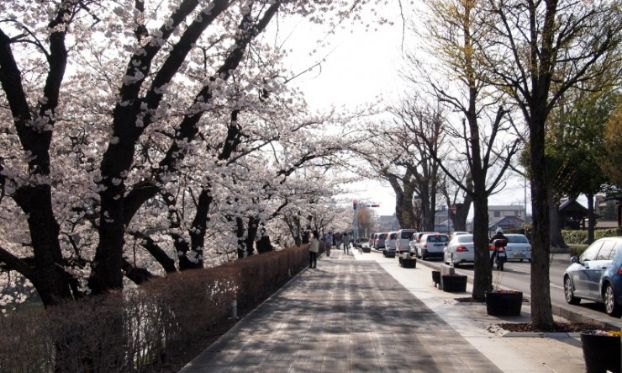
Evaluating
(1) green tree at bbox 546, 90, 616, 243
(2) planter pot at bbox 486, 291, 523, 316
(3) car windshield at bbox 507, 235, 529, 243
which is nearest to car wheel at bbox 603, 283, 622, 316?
(2) planter pot at bbox 486, 291, 523, 316

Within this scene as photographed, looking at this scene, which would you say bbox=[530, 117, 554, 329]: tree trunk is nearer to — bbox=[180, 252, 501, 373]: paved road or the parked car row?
bbox=[180, 252, 501, 373]: paved road

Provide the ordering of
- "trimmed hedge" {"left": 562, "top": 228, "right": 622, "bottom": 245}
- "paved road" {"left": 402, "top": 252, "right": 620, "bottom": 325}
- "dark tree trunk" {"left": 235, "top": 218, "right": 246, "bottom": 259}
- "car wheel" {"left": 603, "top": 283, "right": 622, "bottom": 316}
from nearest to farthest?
"car wheel" {"left": 603, "top": 283, "right": 622, "bottom": 316}, "paved road" {"left": 402, "top": 252, "right": 620, "bottom": 325}, "dark tree trunk" {"left": 235, "top": 218, "right": 246, "bottom": 259}, "trimmed hedge" {"left": 562, "top": 228, "right": 622, "bottom": 245}

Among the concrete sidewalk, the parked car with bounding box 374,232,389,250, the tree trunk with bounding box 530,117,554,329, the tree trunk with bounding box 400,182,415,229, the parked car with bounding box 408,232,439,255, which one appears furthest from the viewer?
the tree trunk with bounding box 400,182,415,229

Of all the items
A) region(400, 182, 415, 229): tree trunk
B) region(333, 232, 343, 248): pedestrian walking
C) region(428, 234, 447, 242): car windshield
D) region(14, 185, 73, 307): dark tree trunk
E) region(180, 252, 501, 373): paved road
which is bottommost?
region(180, 252, 501, 373): paved road

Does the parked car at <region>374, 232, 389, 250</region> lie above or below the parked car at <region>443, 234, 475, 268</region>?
above

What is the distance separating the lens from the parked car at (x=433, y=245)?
33250mm

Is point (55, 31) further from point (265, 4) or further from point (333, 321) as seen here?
point (333, 321)

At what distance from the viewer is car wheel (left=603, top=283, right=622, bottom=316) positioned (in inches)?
452

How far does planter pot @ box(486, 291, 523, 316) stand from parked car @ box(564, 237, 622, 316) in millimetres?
1592

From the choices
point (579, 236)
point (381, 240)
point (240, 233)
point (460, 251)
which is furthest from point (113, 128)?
point (381, 240)

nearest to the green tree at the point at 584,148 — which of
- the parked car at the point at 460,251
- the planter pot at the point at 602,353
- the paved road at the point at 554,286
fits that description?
the paved road at the point at 554,286

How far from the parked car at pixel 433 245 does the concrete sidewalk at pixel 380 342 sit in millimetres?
18377

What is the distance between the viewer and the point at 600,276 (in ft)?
40.7

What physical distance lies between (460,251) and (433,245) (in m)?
6.79
